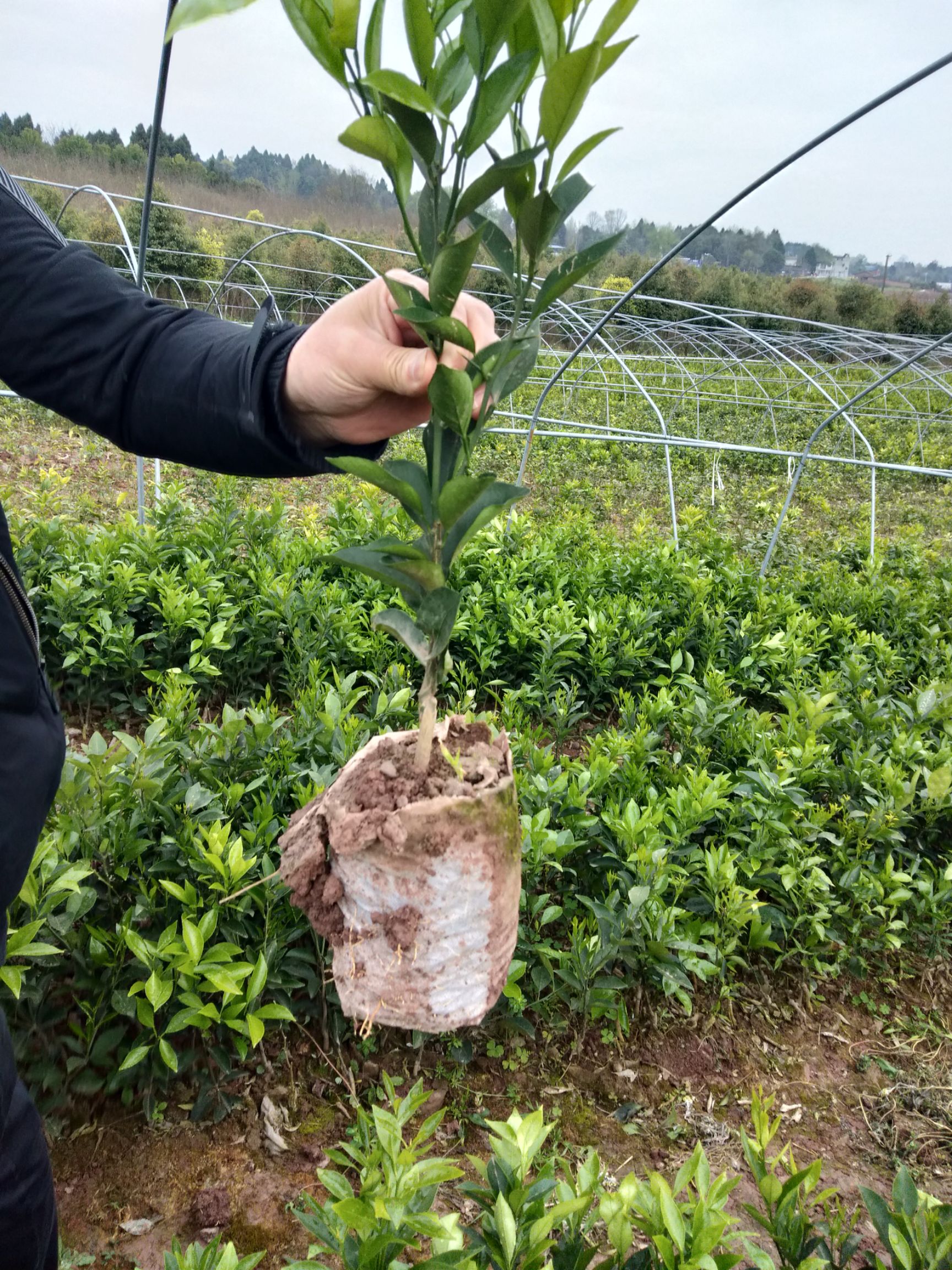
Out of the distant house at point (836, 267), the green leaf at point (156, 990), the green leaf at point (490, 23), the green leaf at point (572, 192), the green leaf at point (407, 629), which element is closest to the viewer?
the green leaf at point (490, 23)

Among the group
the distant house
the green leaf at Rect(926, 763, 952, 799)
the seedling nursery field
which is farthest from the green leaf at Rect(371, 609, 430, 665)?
the distant house

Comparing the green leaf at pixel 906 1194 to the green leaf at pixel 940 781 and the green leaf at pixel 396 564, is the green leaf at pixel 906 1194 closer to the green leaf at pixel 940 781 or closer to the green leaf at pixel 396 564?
the green leaf at pixel 396 564

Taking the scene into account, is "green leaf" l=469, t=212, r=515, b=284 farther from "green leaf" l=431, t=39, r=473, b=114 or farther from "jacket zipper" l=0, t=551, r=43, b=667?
"jacket zipper" l=0, t=551, r=43, b=667

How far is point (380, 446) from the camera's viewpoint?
1.18 meters

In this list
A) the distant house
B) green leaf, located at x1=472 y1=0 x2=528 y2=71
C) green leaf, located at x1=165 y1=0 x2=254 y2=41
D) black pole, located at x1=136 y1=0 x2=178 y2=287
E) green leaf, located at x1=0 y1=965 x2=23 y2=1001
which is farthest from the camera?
the distant house

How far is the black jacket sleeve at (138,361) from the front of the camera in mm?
1090

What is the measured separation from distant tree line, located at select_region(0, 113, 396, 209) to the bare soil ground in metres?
10.5

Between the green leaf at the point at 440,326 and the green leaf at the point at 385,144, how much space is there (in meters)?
0.11

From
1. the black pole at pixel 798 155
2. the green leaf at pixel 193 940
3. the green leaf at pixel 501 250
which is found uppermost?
the black pole at pixel 798 155

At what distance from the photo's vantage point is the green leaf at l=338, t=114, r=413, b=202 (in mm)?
653

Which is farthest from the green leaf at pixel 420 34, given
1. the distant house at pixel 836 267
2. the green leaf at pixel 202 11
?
the distant house at pixel 836 267

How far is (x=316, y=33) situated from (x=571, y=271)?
0.97 feet

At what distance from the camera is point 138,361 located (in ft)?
3.81

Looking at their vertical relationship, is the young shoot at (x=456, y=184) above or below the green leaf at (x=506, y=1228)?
above
